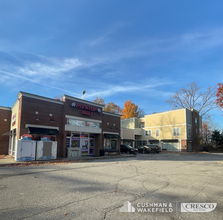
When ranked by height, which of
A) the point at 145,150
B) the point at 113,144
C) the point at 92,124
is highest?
the point at 92,124

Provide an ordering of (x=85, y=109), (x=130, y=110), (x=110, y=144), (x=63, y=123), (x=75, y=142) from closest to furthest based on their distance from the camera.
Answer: (x=63, y=123) < (x=75, y=142) < (x=85, y=109) < (x=110, y=144) < (x=130, y=110)

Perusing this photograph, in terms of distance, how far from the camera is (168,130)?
142ft

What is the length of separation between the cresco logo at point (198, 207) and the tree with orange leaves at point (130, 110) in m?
49.4

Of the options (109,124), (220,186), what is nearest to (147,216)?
(220,186)

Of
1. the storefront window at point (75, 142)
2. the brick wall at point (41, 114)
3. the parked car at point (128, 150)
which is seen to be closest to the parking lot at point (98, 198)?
the brick wall at point (41, 114)

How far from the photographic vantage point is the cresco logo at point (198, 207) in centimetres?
A: 495

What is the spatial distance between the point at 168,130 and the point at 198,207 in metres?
39.8

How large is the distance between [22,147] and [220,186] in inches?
571

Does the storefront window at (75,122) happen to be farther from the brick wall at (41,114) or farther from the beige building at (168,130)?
the beige building at (168,130)

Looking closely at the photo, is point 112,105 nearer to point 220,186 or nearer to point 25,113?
point 25,113

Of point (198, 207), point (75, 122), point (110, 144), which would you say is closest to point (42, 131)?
point (75, 122)

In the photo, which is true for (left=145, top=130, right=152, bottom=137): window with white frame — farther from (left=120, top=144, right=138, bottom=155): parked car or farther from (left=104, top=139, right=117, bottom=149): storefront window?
(left=104, top=139, right=117, bottom=149): storefront window

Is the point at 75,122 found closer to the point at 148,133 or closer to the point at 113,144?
the point at 113,144

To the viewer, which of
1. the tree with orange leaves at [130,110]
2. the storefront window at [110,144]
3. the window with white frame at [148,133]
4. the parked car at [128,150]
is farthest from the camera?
the tree with orange leaves at [130,110]
